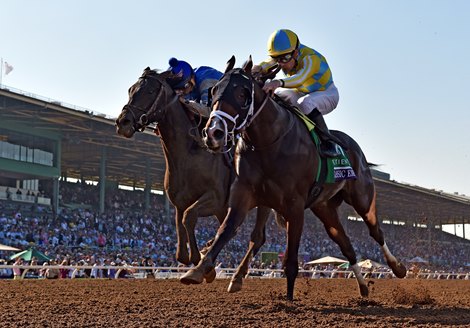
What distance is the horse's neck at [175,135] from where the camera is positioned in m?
8.33

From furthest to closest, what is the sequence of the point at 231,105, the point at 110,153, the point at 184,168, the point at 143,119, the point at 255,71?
the point at 110,153, the point at 184,168, the point at 143,119, the point at 255,71, the point at 231,105

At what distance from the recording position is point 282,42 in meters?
7.21

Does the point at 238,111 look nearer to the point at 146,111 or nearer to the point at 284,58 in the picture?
the point at 284,58

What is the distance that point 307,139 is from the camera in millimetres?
6711

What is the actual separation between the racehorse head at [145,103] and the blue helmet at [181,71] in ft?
0.62

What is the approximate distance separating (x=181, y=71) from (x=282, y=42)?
1966 millimetres

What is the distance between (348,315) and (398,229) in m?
68.4

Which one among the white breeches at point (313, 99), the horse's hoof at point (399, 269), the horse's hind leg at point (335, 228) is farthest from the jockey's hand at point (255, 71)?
the horse's hoof at point (399, 269)

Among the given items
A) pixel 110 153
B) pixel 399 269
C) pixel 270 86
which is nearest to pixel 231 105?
pixel 270 86

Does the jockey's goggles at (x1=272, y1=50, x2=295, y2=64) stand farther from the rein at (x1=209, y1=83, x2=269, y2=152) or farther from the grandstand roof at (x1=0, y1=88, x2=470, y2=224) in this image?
the grandstand roof at (x1=0, y1=88, x2=470, y2=224)

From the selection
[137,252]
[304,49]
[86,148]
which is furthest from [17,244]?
[304,49]

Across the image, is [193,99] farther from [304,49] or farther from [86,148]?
[86,148]

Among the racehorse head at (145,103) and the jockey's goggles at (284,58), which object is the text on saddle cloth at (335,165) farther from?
the racehorse head at (145,103)

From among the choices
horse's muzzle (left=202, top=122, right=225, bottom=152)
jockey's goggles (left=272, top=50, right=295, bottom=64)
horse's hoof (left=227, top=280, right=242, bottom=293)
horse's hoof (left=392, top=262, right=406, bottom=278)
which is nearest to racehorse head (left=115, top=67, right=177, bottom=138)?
jockey's goggles (left=272, top=50, right=295, bottom=64)
